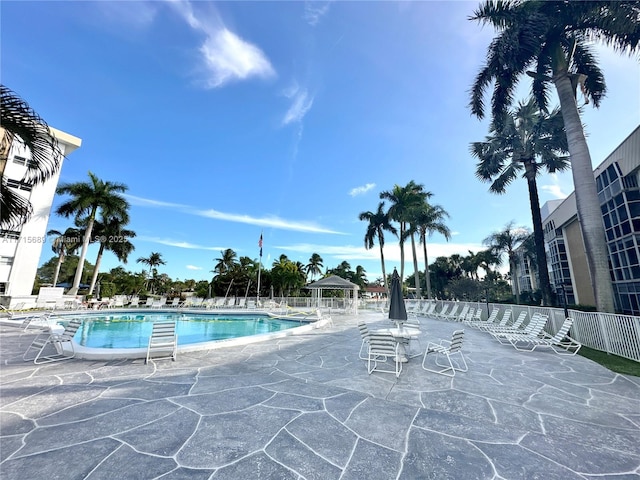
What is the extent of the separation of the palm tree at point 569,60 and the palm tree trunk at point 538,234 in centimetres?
353

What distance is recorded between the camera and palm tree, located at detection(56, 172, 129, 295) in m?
23.3

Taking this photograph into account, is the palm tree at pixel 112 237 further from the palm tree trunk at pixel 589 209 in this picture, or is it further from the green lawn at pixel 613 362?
the green lawn at pixel 613 362

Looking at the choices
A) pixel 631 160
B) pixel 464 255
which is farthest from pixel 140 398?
pixel 464 255

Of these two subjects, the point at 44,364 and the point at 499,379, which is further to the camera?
the point at 44,364

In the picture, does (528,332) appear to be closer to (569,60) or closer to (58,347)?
(569,60)

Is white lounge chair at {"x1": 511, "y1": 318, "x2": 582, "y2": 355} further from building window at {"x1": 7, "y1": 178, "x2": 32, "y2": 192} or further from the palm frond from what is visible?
building window at {"x1": 7, "y1": 178, "x2": 32, "y2": 192}

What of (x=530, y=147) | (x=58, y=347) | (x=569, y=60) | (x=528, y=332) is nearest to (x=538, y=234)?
(x=530, y=147)

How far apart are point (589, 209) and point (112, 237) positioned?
3526cm

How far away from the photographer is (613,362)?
5914 millimetres

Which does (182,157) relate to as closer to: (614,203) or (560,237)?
(614,203)

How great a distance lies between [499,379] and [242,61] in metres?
13.0

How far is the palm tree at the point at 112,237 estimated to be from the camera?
85.3ft

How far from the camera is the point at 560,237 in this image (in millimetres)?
22406

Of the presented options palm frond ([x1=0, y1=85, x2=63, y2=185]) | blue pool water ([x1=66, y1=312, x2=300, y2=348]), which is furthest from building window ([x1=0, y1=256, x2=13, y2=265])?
palm frond ([x1=0, y1=85, x2=63, y2=185])
